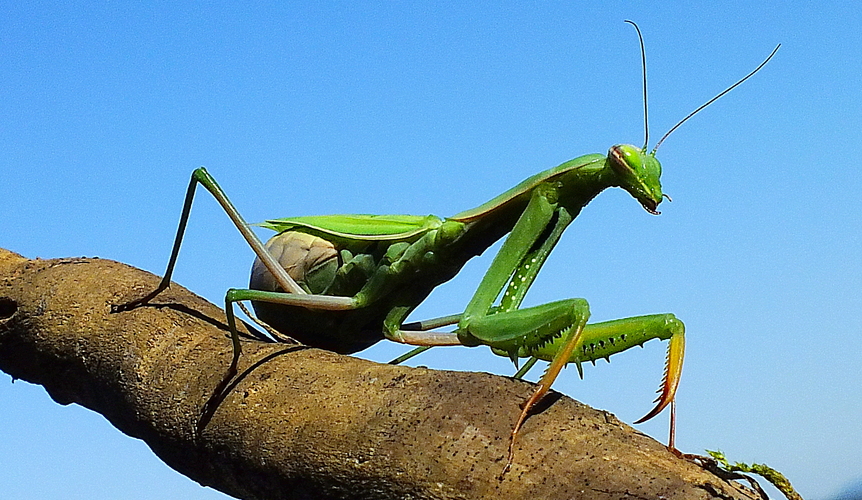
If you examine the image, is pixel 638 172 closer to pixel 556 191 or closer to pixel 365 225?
pixel 556 191

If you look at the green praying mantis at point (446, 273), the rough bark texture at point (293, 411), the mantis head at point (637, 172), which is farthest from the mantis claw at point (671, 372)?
the mantis head at point (637, 172)

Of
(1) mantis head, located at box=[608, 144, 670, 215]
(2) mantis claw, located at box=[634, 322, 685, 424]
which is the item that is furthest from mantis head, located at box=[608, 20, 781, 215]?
(2) mantis claw, located at box=[634, 322, 685, 424]

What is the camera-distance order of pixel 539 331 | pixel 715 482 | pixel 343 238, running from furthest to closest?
pixel 343 238
pixel 539 331
pixel 715 482

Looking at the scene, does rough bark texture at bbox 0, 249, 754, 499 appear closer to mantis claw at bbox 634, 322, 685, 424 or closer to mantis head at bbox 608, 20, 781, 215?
mantis claw at bbox 634, 322, 685, 424

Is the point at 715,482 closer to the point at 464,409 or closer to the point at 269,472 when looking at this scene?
the point at 464,409

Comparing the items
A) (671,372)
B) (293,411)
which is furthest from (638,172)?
(293,411)

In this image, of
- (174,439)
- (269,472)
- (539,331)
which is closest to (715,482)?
(539,331)
